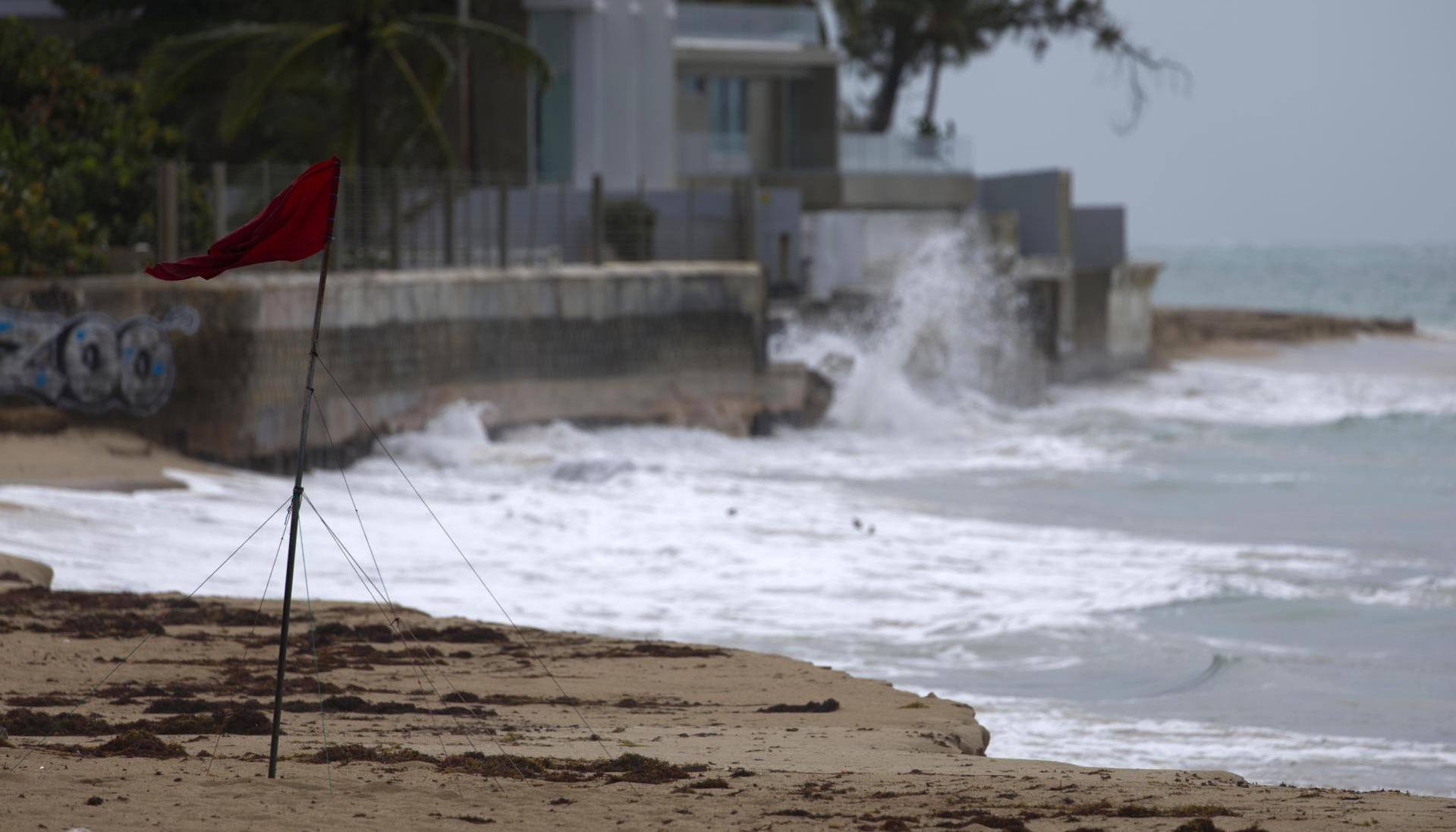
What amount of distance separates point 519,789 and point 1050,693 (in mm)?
5847

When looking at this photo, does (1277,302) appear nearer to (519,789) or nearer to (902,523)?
(902,523)

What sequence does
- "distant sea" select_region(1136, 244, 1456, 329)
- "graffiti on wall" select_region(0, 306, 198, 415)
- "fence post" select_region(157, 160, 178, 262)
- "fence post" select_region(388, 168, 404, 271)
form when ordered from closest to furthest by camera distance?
"graffiti on wall" select_region(0, 306, 198, 415) → "fence post" select_region(157, 160, 178, 262) → "fence post" select_region(388, 168, 404, 271) → "distant sea" select_region(1136, 244, 1456, 329)

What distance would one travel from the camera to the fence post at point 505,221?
25531 millimetres

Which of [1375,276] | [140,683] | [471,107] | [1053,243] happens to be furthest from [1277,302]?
[140,683]

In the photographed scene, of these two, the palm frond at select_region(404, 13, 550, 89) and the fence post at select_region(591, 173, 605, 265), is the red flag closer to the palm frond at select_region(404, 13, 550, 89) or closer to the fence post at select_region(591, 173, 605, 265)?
the palm frond at select_region(404, 13, 550, 89)

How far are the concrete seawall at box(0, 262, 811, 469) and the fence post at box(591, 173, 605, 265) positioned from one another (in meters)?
0.25

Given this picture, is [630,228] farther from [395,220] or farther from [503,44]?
[395,220]

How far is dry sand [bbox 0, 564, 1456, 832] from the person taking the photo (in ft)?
21.3

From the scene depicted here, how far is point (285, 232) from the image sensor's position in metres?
6.81

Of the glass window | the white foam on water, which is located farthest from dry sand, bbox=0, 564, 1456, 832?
the glass window

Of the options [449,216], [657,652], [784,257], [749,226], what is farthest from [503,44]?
[657,652]

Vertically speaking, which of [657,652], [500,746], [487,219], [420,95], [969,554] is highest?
[420,95]

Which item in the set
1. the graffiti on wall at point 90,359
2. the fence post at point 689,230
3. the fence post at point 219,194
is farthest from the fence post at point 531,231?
the graffiti on wall at point 90,359

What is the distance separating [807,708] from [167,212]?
13611mm
